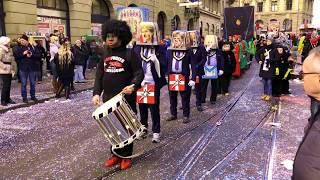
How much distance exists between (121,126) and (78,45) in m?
9.31

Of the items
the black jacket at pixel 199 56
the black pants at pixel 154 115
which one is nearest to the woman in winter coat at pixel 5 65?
the black pants at pixel 154 115

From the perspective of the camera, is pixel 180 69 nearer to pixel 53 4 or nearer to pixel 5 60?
pixel 5 60

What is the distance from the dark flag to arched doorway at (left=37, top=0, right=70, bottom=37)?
30.1ft

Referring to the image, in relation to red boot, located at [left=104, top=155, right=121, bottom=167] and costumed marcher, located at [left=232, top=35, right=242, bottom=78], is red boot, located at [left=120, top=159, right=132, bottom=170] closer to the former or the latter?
red boot, located at [left=104, top=155, right=121, bottom=167]

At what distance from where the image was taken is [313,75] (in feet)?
6.77

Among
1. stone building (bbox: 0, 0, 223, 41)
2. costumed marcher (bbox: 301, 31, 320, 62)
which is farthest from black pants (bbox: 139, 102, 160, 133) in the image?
costumed marcher (bbox: 301, 31, 320, 62)

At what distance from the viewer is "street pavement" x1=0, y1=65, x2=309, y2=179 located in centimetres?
455

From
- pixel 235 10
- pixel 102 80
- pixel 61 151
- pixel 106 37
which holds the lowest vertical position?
pixel 61 151

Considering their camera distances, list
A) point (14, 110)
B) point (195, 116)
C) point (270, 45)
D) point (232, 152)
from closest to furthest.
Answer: point (232, 152)
point (195, 116)
point (14, 110)
point (270, 45)

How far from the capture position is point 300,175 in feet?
6.87

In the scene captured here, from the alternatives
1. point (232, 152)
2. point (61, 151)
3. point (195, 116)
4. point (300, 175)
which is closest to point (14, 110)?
point (61, 151)

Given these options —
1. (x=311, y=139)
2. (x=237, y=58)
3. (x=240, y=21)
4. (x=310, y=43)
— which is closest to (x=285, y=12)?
(x=240, y=21)

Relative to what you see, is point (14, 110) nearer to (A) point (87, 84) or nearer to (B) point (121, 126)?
(A) point (87, 84)

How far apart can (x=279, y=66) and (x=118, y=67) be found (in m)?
6.17
